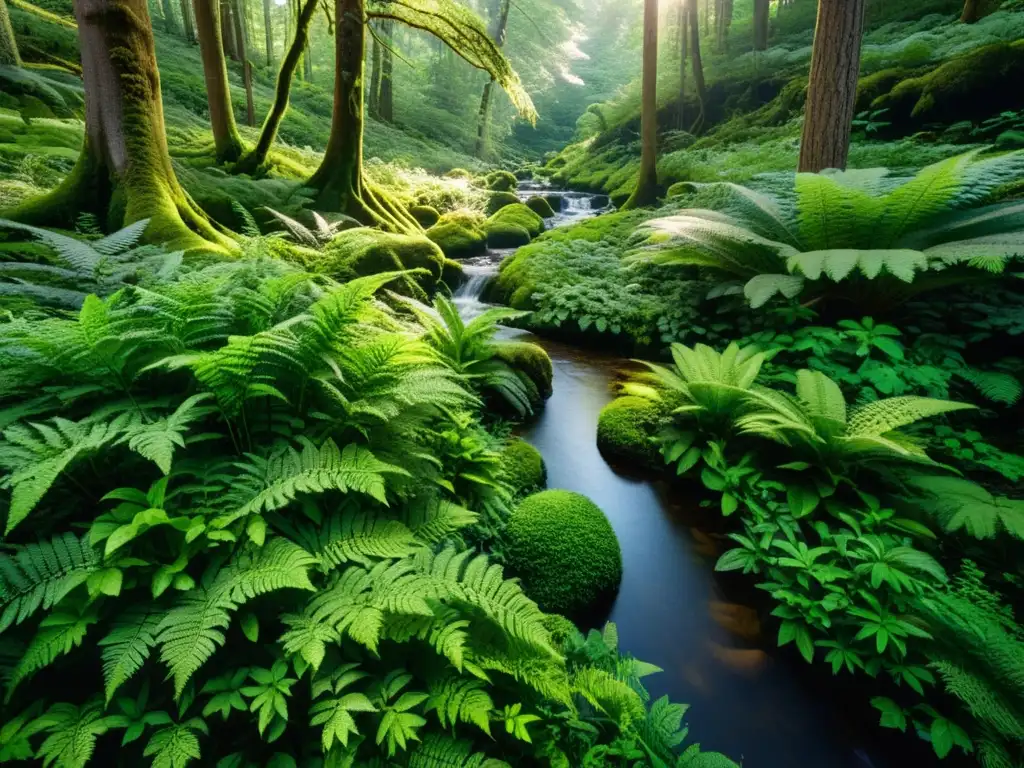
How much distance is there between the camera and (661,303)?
5.95m

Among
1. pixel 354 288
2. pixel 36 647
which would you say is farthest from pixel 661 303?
pixel 36 647

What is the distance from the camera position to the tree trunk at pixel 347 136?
6.77 meters

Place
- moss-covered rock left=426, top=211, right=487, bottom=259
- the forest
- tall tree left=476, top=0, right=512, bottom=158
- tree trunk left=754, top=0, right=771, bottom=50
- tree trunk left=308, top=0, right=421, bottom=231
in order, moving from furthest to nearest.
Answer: tall tree left=476, top=0, right=512, bottom=158 → tree trunk left=754, top=0, right=771, bottom=50 → moss-covered rock left=426, top=211, right=487, bottom=259 → tree trunk left=308, top=0, right=421, bottom=231 → the forest

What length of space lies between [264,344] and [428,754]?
5.27 feet

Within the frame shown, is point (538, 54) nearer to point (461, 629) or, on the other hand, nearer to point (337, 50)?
point (337, 50)

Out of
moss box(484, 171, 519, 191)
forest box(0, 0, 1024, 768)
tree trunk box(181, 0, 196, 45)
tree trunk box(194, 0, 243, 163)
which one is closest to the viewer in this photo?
forest box(0, 0, 1024, 768)

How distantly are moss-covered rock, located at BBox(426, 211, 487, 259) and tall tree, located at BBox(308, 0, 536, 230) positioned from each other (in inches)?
98.1

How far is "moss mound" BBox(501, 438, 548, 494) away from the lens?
370 centimetres

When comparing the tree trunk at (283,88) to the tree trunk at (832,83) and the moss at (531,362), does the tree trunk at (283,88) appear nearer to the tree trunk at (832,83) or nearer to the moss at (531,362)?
the moss at (531,362)

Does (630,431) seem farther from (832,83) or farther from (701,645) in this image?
(832,83)

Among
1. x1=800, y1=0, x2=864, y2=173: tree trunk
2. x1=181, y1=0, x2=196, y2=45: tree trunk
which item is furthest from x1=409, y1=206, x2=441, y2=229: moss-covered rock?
x1=181, y1=0, x2=196, y2=45: tree trunk

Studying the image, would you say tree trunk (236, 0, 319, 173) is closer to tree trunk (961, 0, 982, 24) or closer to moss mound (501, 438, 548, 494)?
moss mound (501, 438, 548, 494)

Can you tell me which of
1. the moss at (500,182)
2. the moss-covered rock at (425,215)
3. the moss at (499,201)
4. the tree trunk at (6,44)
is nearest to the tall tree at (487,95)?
the moss at (500,182)

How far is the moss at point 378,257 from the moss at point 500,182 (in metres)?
10.7
